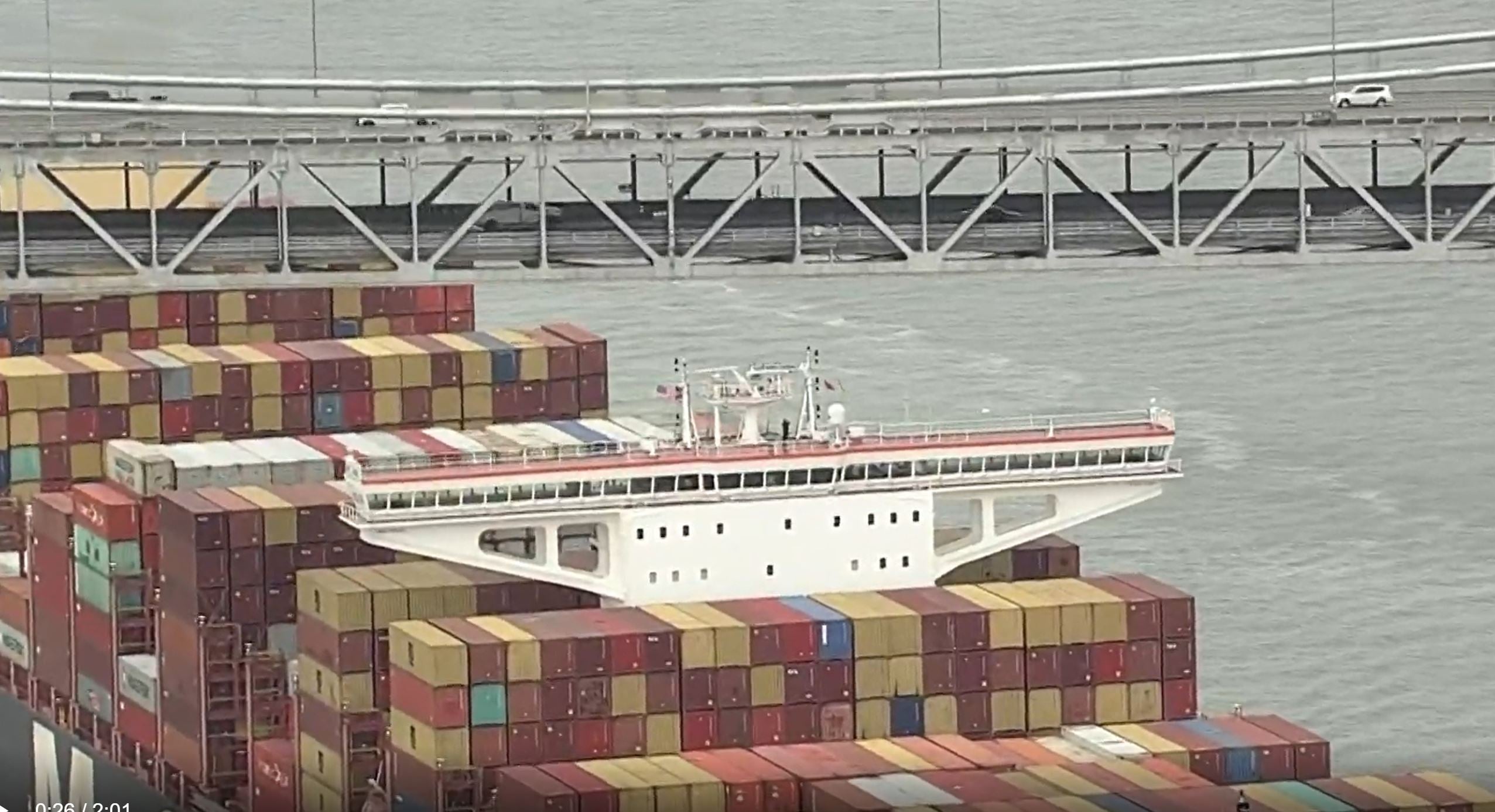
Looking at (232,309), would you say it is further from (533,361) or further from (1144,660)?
(1144,660)

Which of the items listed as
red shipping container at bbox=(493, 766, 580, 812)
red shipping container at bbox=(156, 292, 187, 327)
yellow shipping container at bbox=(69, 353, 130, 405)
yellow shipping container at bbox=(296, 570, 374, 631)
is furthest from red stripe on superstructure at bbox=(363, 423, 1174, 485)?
red shipping container at bbox=(156, 292, 187, 327)

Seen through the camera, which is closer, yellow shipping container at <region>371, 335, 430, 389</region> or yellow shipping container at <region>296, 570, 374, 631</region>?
yellow shipping container at <region>296, 570, 374, 631</region>

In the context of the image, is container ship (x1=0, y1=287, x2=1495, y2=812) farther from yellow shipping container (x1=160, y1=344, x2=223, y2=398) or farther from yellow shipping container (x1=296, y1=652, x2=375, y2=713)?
yellow shipping container (x1=160, y1=344, x2=223, y2=398)

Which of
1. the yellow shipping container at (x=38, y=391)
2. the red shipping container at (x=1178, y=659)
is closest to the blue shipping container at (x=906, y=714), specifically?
the red shipping container at (x=1178, y=659)

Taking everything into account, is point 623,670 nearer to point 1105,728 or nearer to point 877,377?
point 1105,728

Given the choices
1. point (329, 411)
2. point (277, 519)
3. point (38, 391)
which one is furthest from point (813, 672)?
point (38, 391)
